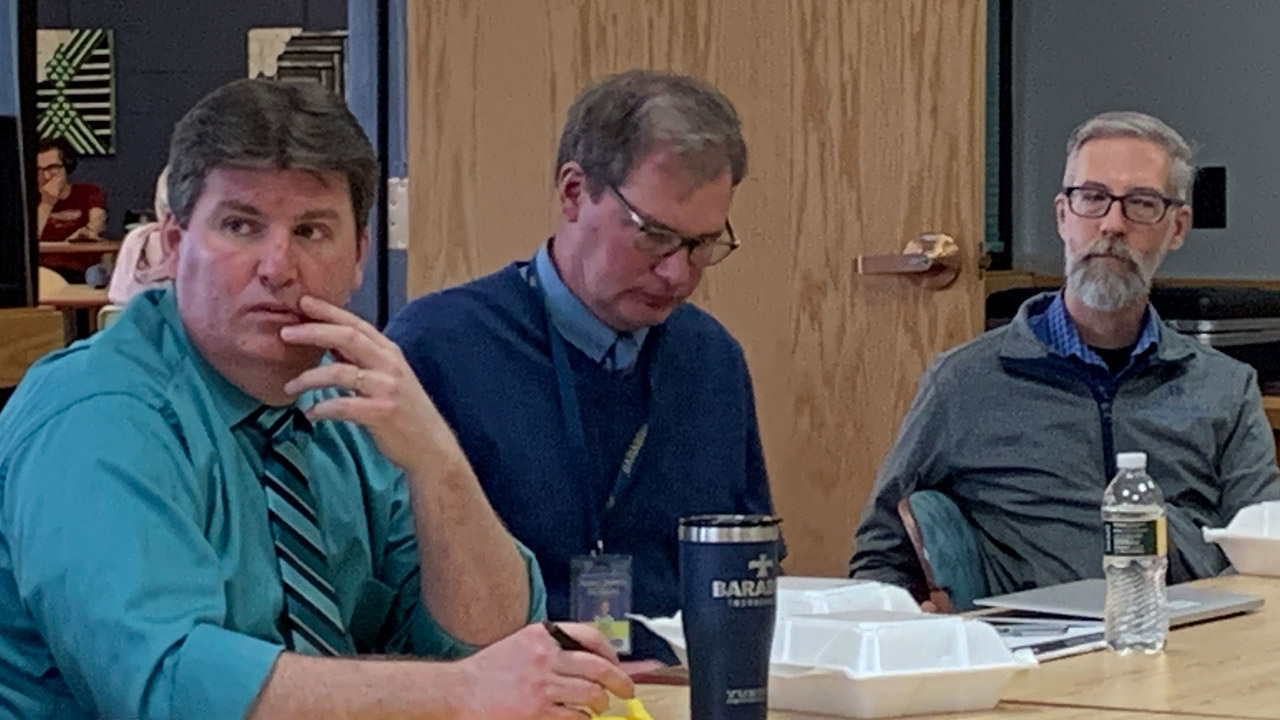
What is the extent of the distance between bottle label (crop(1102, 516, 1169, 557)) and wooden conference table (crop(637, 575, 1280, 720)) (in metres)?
0.12

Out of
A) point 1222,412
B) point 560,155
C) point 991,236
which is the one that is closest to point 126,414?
point 560,155

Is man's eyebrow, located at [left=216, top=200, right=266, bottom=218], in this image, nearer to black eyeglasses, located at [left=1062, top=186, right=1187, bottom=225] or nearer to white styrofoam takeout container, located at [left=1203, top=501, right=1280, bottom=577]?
white styrofoam takeout container, located at [left=1203, top=501, right=1280, bottom=577]

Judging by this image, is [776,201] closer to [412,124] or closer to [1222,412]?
[412,124]

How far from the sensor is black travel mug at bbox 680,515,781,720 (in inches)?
57.6

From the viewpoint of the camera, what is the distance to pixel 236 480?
5.87 ft

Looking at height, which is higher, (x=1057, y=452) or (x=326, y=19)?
(x=326, y=19)

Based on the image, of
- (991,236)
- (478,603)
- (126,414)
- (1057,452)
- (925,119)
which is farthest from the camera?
(991,236)

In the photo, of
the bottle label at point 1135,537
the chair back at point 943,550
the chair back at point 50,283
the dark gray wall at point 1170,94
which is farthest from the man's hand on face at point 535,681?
the chair back at point 50,283

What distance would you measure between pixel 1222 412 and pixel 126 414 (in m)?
2.14

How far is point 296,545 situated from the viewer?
1.83 m

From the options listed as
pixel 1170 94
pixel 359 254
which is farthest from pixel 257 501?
pixel 1170 94

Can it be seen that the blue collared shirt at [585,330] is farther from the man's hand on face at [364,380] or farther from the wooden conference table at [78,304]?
the wooden conference table at [78,304]

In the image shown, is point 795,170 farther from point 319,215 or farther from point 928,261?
point 319,215

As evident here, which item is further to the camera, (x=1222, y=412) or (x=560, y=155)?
(x=1222, y=412)
